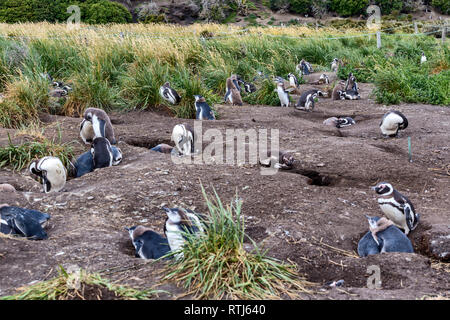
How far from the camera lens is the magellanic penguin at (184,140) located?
5.15 metres

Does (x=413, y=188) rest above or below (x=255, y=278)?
below

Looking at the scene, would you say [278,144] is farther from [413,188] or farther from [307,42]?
[307,42]

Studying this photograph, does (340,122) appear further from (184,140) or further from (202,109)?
(184,140)

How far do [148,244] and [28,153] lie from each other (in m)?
2.67

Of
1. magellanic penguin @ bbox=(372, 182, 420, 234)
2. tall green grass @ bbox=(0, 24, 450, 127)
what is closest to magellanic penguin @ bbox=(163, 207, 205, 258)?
magellanic penguin @ bbox=(372, 182, 420, 234)

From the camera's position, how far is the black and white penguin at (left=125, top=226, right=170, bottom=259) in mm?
2974

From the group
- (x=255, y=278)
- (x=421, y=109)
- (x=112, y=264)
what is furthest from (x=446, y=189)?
(x=421, y=109)

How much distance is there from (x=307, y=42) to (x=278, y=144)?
29.4ft

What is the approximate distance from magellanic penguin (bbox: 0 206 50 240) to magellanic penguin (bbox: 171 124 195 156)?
2038 millimetres

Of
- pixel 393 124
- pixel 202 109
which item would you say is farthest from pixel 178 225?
pixel 202 109

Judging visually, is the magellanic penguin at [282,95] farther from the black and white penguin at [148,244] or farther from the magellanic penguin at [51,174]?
the black and white penguin at [148,244]

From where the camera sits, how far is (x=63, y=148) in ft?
17.3

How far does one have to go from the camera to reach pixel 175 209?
315 cm

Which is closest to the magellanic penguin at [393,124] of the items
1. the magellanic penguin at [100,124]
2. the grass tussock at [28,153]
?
the magellanic penguin at [100,124]
